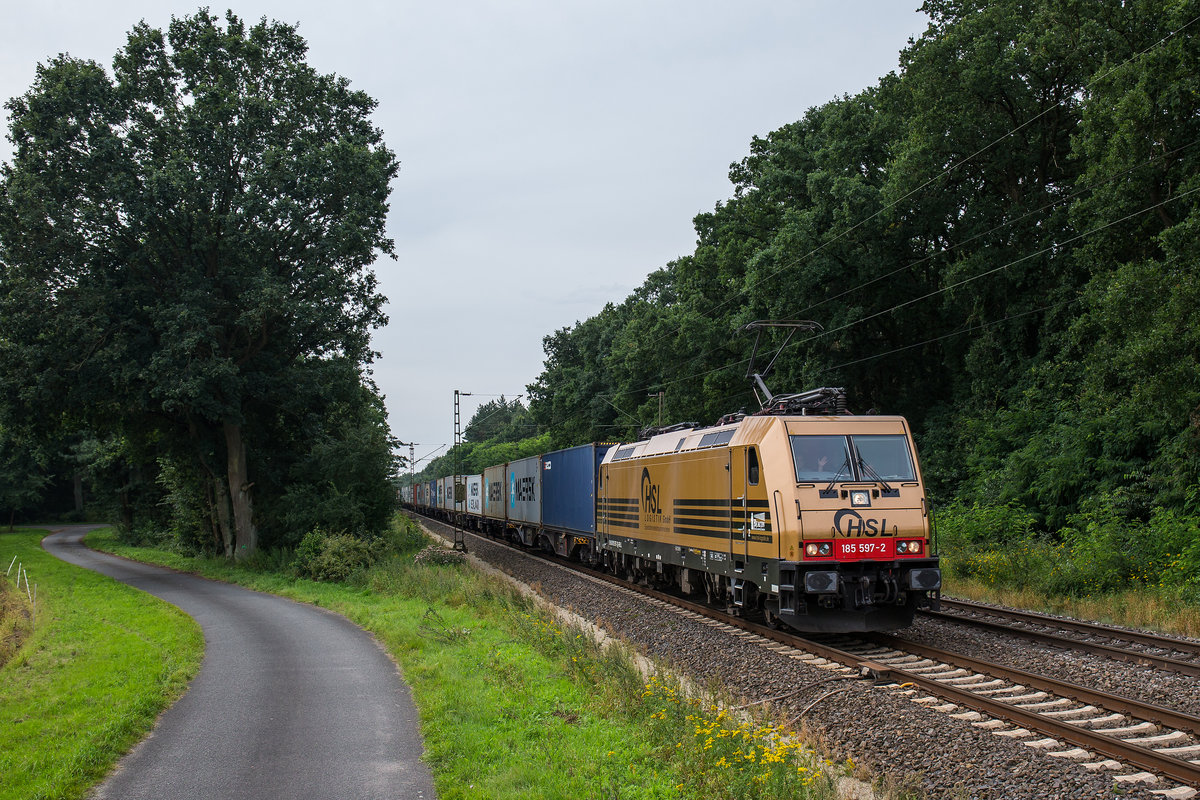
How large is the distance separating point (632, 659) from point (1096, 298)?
15.0 metres

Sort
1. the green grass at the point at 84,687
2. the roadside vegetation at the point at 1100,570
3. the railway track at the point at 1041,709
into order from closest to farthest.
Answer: the railway track at the point at 1041,709, the green grass at the point at 84,687, the roadside vegetation at the point at 1100,570

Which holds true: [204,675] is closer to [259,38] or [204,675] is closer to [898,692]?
[898,692]

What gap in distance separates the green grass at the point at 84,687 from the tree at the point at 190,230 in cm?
789

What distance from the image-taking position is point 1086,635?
1215 centimetres

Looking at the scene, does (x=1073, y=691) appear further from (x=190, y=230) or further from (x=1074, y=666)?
(x=190, y=230)

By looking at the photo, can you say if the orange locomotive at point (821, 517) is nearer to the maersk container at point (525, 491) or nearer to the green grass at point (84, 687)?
the green grass at point (84, 687)

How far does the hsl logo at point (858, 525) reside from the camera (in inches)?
447

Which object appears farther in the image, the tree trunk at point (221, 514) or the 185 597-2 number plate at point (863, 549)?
the tree trunk at point (221, 514)

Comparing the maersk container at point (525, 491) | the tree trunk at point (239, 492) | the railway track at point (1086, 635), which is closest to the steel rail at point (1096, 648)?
the railway track at point (1086, 635)

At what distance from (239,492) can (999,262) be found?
25.8 meters

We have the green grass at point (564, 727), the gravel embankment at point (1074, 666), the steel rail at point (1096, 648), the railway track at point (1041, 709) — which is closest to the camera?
the green grass at point (564, 727)

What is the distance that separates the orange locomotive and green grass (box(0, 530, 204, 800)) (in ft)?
24.9

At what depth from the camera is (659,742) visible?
7.30 metres

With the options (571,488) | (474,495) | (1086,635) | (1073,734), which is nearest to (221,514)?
(571,488)
